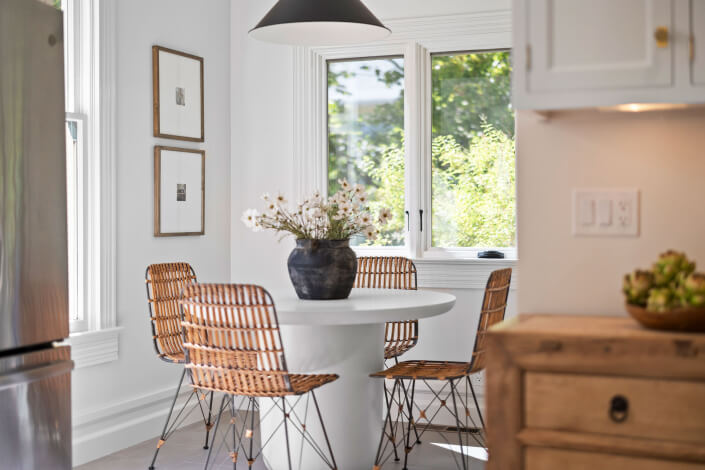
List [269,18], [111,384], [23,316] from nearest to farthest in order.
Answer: [23,316], [269,18], [111,384]

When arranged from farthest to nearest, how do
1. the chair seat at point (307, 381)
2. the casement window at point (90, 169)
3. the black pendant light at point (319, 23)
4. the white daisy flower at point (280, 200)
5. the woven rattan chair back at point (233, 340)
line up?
the casement window at point (90, 169) → the white daisy flower at point (280, 200) → the black pendant light at point (319, 23) → the chair seat at point (307, 381) → the woven rattan chair back at point (233, 340)

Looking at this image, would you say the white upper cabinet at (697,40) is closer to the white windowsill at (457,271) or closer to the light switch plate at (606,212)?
the light switch plate at (606,212)

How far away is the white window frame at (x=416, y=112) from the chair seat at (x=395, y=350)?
681mm

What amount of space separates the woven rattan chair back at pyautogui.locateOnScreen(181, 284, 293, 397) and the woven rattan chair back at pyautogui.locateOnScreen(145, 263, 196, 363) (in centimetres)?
65

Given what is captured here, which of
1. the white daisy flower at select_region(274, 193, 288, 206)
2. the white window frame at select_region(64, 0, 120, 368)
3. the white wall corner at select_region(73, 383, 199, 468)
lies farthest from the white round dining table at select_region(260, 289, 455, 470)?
the white window frame at select_region(64, 0, 120, 368)

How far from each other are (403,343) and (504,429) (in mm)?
2332

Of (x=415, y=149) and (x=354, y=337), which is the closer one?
(x=354, y=337)

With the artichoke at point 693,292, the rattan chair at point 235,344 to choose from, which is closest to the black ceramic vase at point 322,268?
the rattan chair at point 235,344

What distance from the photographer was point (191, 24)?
4746 millimetres

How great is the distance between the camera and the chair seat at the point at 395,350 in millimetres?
3961

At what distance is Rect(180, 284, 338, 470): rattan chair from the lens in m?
2.90

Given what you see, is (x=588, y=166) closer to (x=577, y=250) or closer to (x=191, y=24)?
(x=577, y=250)

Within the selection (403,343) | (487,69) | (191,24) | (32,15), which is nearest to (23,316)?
(32,15)

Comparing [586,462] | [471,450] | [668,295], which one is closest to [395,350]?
[471,450]
